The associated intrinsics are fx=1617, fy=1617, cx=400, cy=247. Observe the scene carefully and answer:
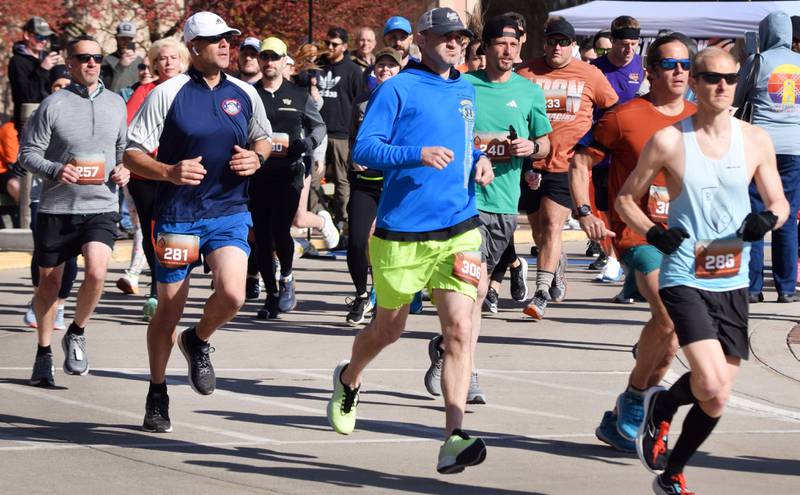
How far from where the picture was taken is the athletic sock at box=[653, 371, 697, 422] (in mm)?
6902

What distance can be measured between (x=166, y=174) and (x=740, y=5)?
16.7 m

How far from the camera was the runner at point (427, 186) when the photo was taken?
7492mm

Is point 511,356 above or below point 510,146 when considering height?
below

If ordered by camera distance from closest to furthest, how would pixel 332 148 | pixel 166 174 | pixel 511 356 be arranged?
pixel 166 174 → pixel 511 356 → pixel 332 148

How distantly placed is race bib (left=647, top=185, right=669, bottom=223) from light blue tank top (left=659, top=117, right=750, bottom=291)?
1007 mm

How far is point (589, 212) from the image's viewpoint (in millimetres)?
8484

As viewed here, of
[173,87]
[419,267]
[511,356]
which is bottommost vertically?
[511,356]

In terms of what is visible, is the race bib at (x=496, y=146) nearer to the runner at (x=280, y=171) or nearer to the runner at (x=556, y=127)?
the runner at (x=556, y=127)

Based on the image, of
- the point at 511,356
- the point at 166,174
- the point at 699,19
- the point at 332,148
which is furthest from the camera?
the point at 699,19

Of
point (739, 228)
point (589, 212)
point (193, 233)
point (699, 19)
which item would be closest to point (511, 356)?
point (589, 212)

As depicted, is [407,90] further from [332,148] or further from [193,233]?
[332,148]

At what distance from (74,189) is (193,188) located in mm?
2041

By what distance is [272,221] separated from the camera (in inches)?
520

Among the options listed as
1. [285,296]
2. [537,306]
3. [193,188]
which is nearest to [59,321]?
[285,296]
